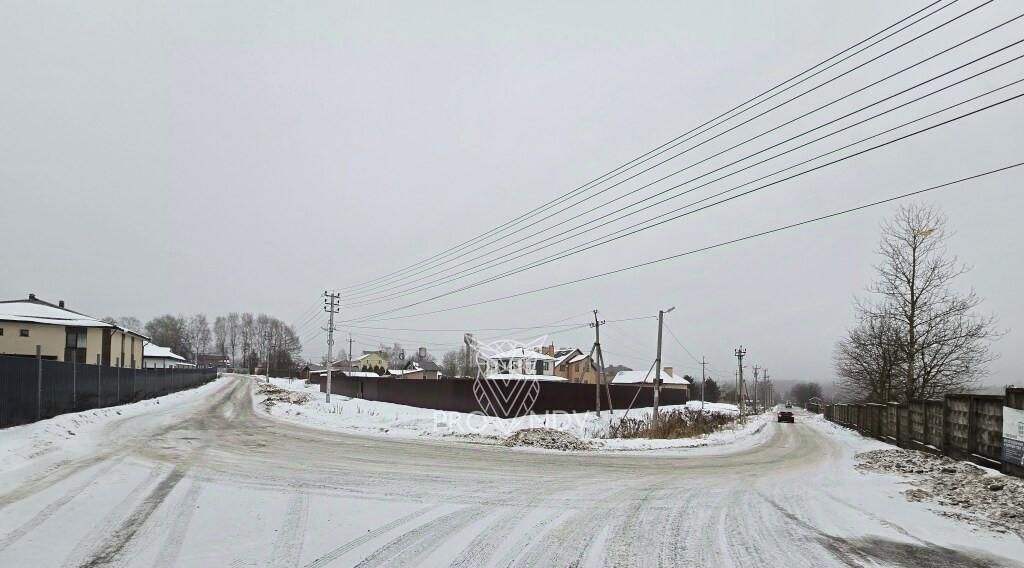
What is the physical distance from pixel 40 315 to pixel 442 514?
2105 inches

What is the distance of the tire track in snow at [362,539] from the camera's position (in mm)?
5152

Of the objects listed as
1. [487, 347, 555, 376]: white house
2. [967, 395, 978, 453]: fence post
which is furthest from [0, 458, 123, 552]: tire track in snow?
[487, 347, 555, 376]: white house

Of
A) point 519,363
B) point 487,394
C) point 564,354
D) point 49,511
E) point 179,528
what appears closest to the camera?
point 179,528

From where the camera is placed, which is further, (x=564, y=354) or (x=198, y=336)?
(x=198, y=336)

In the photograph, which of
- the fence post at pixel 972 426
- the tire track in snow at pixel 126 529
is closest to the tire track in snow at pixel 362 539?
the tire track in snow at pixel 126 529

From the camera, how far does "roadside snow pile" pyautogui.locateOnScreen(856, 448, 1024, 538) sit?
7349mm

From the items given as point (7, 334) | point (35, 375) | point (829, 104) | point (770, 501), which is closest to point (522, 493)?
point (770, 501)

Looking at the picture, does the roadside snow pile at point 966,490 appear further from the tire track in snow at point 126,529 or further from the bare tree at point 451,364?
the bare tree at point 451,364

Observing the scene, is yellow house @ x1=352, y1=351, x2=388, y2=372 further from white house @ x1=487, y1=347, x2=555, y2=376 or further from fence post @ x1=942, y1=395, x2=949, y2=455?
fence post @ x1=942, y1=395, x2=949, y2=455

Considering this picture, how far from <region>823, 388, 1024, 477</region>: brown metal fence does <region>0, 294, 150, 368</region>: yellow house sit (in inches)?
2040

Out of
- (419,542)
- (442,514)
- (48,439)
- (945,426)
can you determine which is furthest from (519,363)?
(419,542)

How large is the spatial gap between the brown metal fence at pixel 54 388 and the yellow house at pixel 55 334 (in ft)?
61.2

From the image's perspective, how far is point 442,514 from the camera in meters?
7.13

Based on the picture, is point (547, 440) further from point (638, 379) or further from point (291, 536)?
point (638, 379)
